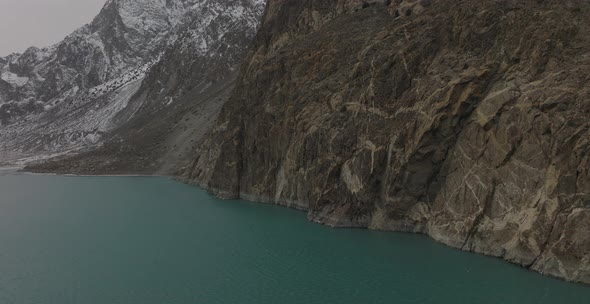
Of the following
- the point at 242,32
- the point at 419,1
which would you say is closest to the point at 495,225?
the point at 419,1

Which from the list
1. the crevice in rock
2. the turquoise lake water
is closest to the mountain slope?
the turquoise lake water

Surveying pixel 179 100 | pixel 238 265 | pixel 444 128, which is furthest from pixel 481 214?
pixel 179 100

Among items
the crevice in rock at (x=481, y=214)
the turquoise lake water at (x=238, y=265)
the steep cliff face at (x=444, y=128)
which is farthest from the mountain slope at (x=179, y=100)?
the crevice in rock at (x=481, y=214)

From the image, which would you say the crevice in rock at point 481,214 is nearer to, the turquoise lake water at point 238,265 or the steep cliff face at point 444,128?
the steep cliff face at point 444,128

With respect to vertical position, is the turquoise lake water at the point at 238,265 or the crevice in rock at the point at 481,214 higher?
the crevice in rock at the point at 481,214

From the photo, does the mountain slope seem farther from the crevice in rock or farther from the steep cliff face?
the crevice in rock

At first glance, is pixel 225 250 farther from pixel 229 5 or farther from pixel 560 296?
pixel 229 5
